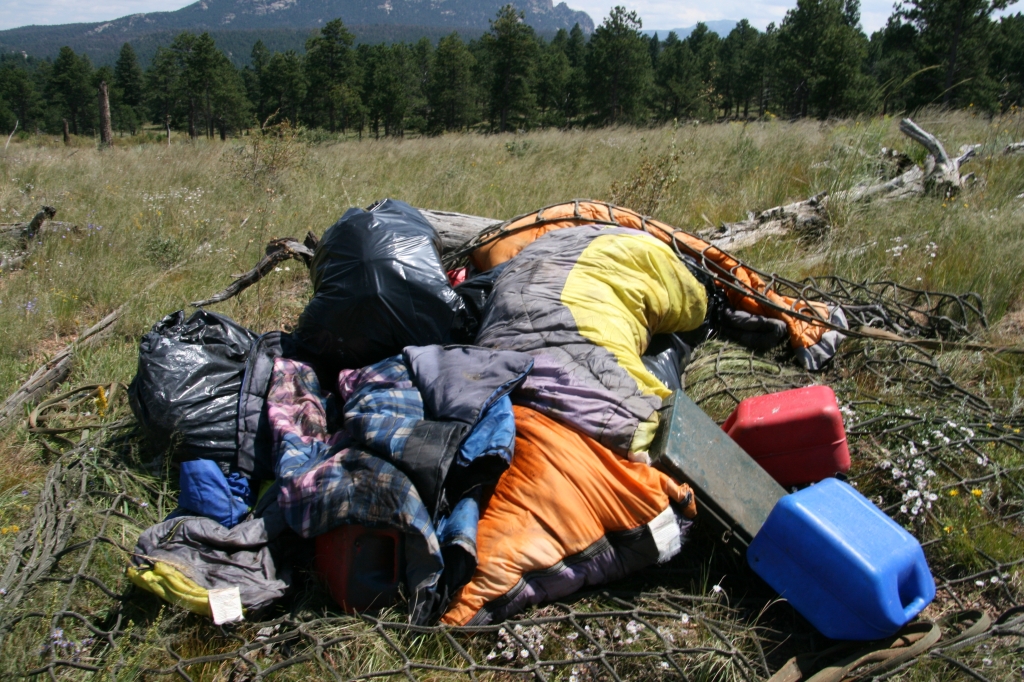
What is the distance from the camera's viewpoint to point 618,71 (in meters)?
34.2

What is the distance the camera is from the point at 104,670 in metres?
1.57

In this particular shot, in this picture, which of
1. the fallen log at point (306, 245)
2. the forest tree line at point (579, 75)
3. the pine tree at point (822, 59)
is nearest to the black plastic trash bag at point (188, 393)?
the fallen log at point (306, 245)

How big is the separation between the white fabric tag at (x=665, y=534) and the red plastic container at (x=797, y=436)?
531 millimetres

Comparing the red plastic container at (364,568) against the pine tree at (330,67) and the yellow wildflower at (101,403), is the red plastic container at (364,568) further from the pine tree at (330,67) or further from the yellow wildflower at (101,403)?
the pine tree at (330,67)

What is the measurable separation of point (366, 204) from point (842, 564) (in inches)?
181

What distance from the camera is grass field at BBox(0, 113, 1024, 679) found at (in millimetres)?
3119

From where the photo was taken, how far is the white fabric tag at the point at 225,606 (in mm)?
1647

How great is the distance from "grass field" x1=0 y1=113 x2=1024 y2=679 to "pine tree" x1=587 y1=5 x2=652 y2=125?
94.6 ft

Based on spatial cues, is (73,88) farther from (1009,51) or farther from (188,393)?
(188,393)

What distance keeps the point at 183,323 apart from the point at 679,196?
3871 millimetres

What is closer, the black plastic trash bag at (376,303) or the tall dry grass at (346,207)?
the black plastic trash bag at (376,303)

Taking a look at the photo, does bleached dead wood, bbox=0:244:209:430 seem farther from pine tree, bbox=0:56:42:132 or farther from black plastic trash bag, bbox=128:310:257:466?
pine tree, bbox=0:56:42:132

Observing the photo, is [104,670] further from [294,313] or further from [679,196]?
[679,196]

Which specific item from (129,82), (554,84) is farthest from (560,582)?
(129,82)
